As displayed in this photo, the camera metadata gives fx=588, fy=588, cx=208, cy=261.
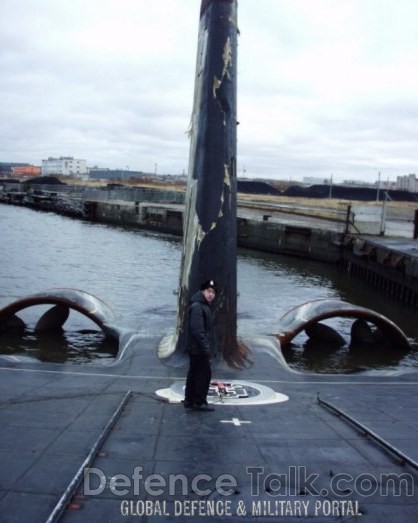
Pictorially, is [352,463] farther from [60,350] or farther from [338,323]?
[338,323]

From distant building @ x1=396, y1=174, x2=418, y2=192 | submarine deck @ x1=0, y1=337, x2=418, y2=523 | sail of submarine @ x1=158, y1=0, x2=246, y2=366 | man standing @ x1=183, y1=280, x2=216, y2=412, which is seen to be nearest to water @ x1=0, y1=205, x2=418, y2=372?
sail of submarine @ x1=158, y1=0, x2=246, y2=366

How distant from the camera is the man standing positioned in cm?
764

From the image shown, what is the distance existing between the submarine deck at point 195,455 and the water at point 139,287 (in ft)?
17.9

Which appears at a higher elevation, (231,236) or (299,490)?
(231,236)

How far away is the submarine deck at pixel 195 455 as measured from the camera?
487cm

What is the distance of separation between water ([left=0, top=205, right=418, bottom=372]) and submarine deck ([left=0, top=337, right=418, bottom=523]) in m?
5.45

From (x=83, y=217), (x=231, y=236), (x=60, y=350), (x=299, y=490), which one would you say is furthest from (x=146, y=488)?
(x=83, y=217)

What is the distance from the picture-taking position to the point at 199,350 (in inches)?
302

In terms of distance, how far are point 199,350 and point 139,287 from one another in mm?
22664

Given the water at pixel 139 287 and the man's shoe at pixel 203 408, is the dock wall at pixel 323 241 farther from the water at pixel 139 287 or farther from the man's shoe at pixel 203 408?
the man's shoe at pixel 203 408

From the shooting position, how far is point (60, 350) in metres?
17.7

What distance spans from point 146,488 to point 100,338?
14.4 metres

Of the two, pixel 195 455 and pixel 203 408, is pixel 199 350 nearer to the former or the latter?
pixel 203 408

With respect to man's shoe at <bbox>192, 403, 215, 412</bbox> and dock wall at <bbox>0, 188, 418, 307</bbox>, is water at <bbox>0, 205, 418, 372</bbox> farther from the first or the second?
man's shoe at <bbox>192, 403, 215, 412</bbox>
